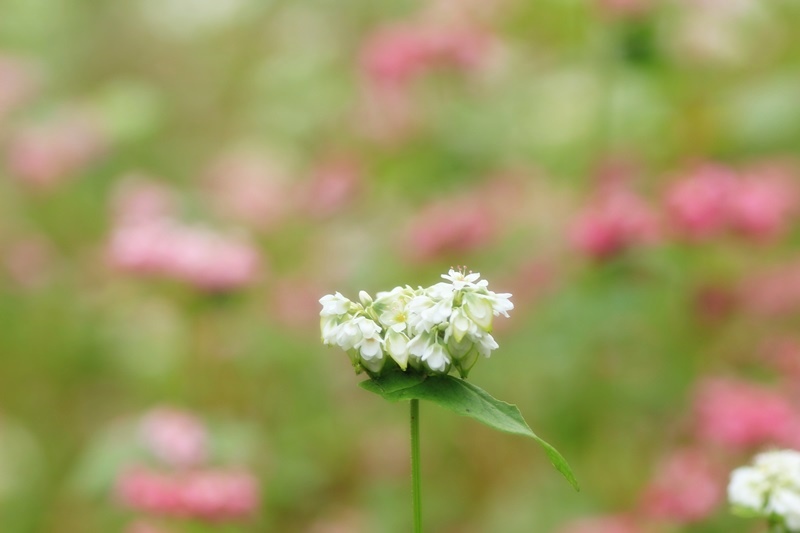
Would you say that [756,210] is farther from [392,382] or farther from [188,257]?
[392,382]

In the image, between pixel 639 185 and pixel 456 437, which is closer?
pixel 639 185

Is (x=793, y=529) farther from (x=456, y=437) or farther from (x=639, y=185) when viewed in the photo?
(x=456, y=437)

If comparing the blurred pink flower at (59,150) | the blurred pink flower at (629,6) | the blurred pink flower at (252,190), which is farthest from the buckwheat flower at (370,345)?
the blurred pink flower at (252,190)

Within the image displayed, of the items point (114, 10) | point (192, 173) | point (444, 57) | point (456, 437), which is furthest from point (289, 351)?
point (114, 10)

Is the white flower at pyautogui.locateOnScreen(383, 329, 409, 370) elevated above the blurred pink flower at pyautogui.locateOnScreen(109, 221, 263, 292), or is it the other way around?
the blurred pink flower at pyautogui.locateOnScreen(109, 221, 263, 292)

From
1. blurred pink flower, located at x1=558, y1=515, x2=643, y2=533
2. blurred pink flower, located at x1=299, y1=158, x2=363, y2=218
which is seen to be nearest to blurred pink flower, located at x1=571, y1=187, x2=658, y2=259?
blurred pink flower, located at x1=558, y1=515, x2=643, y2=533

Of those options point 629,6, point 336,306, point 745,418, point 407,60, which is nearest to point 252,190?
point 407,60

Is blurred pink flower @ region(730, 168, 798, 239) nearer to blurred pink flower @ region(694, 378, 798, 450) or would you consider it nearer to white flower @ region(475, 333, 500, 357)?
blurred pink flower @ region(694, 378, 798, 450)

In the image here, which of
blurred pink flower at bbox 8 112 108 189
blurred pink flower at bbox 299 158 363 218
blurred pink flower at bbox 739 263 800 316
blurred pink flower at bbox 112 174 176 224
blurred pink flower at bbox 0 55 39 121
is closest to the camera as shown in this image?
blurred pink flower at bbox 739 263 800 316
